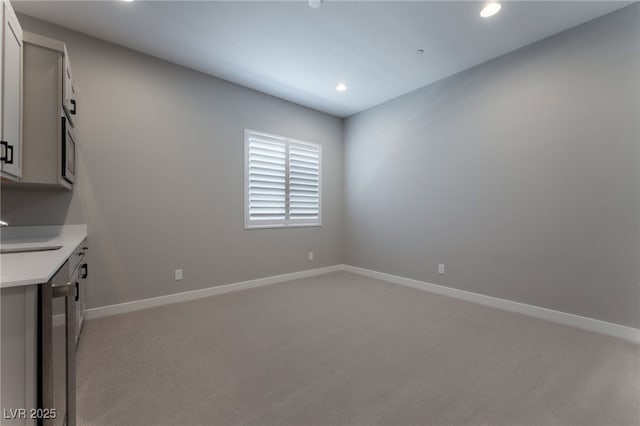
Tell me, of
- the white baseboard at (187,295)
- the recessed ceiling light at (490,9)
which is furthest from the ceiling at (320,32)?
the white baseboard at (187,295)

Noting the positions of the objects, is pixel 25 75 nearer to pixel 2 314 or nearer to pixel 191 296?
pixel 2 314

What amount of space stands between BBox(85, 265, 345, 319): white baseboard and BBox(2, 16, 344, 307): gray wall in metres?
0.07

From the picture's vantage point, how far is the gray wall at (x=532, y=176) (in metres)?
2.51

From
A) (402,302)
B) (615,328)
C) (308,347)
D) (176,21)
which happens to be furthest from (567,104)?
(176,21)

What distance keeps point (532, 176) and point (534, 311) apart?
58.3 inches

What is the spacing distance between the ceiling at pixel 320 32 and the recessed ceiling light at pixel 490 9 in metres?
0.05

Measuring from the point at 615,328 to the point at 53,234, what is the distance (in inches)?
211

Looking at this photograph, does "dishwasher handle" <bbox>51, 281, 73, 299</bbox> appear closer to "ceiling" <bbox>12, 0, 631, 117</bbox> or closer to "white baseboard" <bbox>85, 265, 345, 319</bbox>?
"white baseboard" <bbox>85, 265, 345, 319</bbox>

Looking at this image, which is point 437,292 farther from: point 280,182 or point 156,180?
point 156,180

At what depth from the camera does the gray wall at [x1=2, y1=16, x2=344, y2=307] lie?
9.16 feet

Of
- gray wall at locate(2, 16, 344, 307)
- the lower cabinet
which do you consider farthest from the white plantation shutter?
the lower cabinet

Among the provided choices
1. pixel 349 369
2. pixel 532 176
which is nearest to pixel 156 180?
pixel 349 369

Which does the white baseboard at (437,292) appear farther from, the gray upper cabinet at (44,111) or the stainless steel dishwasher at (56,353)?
the stainless steel dishwasher at (56,353)

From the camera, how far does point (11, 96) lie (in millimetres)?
1708
